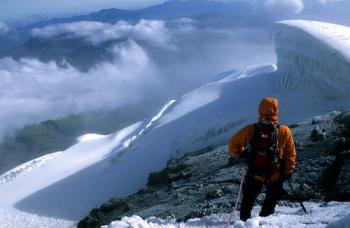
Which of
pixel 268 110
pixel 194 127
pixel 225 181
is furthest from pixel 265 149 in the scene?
pixel 194 127

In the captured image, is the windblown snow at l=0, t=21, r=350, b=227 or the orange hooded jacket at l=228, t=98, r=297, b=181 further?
the windblown snow at l=0, t=21, r=350, b=227

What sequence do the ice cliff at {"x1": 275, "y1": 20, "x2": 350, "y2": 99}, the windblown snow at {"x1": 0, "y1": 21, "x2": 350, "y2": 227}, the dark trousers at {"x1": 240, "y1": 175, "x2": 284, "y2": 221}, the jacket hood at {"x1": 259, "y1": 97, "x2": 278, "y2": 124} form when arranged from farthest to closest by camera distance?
1. the windblown snow at {"x1": 0, "y1": 21, "x2": 350, "y2": 227}
2. the ice cliff at {"x1": 275, "y1": 20, "x2": 350, "y2": 99}
3. the dark trousers at {"x1": 240, "y1": 175, "x2": 284, "y2": 221}
4. the jacket hood at {"x1": 259, "y1": 97, "x2": 278, "y2": 124}

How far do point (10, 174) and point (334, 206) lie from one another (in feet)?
129

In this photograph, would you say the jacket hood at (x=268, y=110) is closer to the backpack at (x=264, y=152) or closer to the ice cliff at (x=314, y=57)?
the backpack at (x=264, y=152)

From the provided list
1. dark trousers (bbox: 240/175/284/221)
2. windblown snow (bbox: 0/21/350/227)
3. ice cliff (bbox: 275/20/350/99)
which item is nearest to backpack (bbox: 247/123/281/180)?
dark trousers (bbox: 240/175/284/221)

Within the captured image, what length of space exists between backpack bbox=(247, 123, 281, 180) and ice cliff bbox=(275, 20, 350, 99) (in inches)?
718

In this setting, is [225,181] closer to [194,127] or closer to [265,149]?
[265,149]

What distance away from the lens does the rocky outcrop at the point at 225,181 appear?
1123 centimetres

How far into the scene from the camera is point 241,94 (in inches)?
1369

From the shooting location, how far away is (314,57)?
28500 millimetres

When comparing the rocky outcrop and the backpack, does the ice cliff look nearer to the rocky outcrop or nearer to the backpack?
the rocky outcrop

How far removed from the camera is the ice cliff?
25.8 m

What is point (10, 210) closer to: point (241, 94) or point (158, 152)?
point (158, 152)

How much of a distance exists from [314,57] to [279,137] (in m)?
21.8
